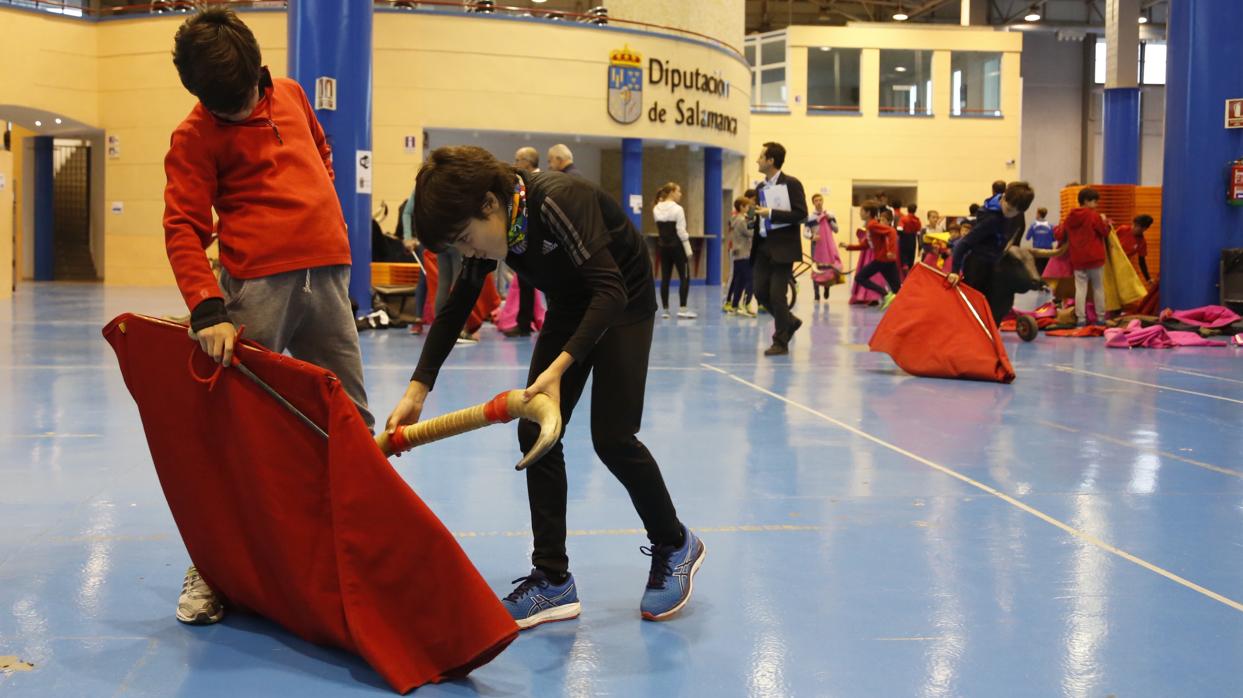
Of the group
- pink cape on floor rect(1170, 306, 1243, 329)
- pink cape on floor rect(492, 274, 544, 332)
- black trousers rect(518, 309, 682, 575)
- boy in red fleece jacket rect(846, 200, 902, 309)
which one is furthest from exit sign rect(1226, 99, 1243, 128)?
black trousers rect(518, 309, 682, 575)

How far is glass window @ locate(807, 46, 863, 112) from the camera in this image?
35.4 m

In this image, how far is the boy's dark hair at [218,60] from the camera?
9.98 feet

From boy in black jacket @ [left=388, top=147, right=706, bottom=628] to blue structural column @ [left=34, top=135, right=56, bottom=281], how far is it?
26115 millimetres

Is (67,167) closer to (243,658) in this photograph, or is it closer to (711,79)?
(711,79)

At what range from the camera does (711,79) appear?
26172mm

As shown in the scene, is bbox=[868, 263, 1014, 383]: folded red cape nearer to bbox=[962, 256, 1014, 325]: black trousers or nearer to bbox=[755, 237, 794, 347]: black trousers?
bbox=[755, 237, 794, 347]: black trousers

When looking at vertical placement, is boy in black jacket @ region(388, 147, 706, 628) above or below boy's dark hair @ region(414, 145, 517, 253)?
below

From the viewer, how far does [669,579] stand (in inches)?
130

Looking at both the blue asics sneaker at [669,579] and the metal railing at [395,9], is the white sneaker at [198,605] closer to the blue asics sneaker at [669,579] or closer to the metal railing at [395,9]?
the blue asics sneaker at [669,579]

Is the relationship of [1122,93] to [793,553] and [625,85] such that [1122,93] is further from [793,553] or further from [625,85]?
[793,553]

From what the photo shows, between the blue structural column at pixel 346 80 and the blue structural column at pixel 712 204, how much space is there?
14431 millimetres

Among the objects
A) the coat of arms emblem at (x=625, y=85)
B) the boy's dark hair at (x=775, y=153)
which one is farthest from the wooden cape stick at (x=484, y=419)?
the coat of arms emblem at (x=625, y=85)

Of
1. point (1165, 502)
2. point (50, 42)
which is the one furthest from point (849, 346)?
point (50, 42)

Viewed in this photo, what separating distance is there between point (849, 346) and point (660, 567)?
28.5 feet
